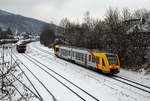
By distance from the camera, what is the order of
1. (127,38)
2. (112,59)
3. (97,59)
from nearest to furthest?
(112,59) < (97,59) < (127,38)

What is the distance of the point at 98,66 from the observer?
1662cm

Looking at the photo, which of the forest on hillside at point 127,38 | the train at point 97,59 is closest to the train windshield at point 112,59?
the train at point 97,59

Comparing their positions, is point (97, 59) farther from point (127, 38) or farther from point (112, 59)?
point (127, 38)

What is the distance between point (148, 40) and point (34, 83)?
14.9 m

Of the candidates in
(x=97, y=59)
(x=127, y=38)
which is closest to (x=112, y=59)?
(x=97, y=59)

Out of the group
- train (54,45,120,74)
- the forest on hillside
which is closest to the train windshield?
train (54,45,120,74)

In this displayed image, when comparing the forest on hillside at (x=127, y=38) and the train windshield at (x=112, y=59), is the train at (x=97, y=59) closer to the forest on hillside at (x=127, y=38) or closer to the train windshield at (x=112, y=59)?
the train windshield at (x=112, y=59)

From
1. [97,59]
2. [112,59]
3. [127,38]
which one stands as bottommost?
[97,59]

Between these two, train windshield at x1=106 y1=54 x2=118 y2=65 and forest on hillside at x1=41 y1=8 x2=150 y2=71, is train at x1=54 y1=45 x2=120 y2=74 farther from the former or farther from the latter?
forest on hillside at x1=41 y1=8 x2=150 y2=71

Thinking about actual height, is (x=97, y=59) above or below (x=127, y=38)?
below

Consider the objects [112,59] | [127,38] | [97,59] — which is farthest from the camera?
[127,38]

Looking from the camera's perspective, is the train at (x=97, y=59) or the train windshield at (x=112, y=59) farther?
the train windshield at (x=112, y=59)

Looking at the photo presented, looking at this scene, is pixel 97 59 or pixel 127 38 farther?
pixel 127 38

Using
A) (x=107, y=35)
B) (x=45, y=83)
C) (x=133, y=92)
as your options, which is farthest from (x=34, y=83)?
(x=107, y=35)
